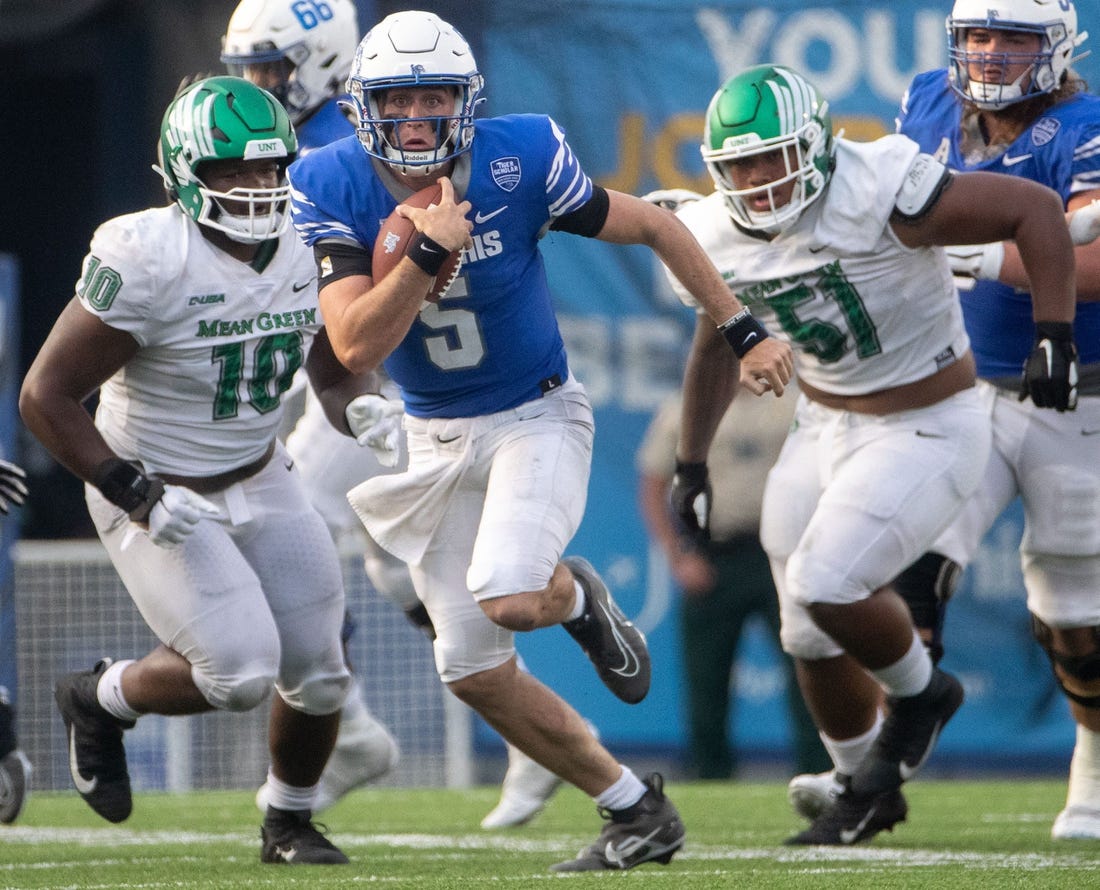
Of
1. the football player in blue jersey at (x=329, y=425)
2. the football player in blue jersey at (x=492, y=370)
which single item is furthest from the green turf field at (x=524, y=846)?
the football player in blue jersey at (x=492, y=370)

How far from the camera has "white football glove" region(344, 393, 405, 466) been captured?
4.57m

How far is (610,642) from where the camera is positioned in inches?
181

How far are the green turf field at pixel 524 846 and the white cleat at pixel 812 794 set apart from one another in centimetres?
10

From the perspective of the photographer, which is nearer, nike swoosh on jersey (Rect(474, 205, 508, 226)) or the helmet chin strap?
nike swoosh on jersey (Rect(474, 205, 508, 226))

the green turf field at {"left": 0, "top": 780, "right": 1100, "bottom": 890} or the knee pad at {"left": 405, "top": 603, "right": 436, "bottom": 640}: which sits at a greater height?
the knee pad at {"left": 405, "top": 603, "right": 436, "bottom": 640}

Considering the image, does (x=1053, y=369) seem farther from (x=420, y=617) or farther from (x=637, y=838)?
(x=420, y=617)

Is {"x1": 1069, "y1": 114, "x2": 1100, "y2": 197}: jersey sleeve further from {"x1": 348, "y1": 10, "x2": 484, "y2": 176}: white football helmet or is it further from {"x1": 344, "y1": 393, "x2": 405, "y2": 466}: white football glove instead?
{"x1": 344, "y1": 393, "x2": 405, "y2": 466}: white football glove

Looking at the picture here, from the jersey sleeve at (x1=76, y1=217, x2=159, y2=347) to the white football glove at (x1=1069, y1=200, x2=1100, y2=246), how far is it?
209 centimetres

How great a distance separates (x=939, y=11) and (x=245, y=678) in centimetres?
473

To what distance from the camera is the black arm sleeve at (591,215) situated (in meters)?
4.44

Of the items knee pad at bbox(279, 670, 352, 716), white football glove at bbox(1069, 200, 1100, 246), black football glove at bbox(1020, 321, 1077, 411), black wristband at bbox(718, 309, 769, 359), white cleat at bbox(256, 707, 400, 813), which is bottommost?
white cleat at bbox(256, 707, 400, 813)

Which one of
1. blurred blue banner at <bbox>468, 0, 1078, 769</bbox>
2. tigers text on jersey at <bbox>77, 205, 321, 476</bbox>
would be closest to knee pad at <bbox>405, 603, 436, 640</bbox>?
tigers text on jersey at <bbox>77, 205, 321, 476</bbox>

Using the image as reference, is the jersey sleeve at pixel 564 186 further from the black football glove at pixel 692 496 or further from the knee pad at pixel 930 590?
the knee pad at pixel 930 590

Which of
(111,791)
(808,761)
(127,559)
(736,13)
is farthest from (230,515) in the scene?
(736,13)
